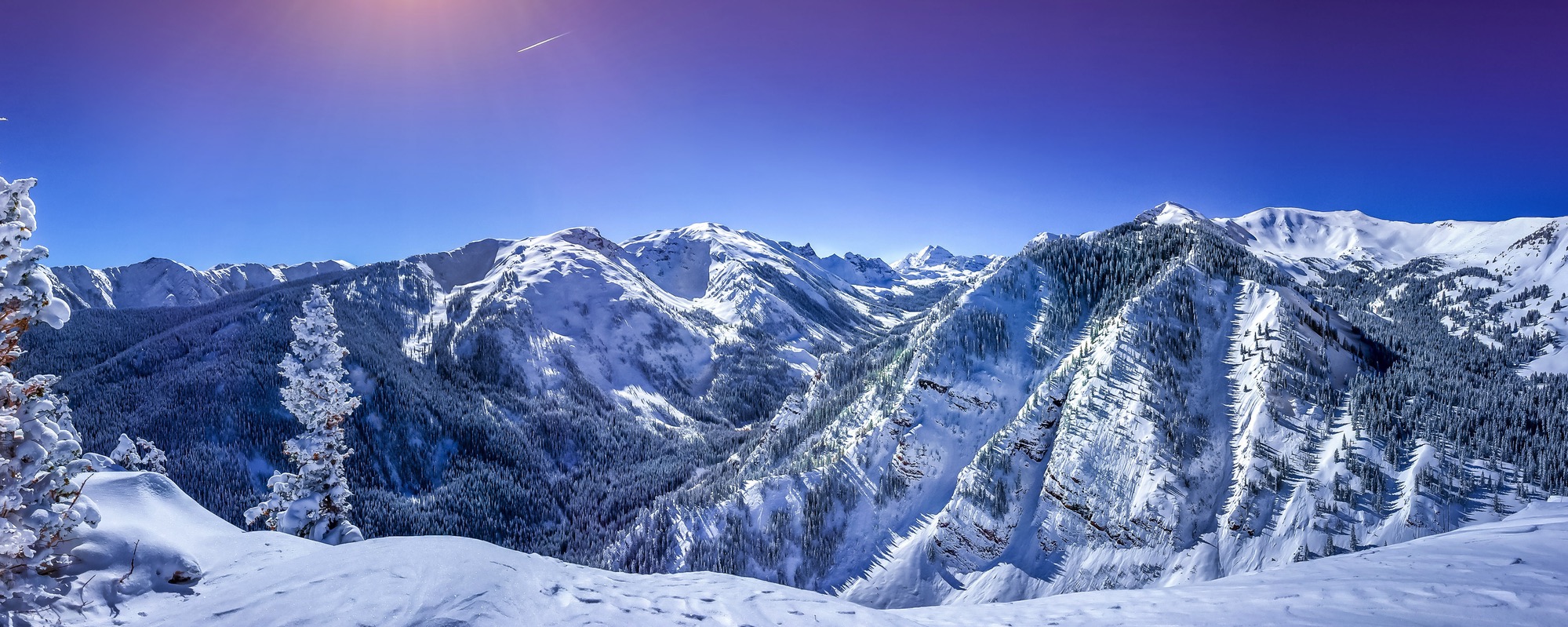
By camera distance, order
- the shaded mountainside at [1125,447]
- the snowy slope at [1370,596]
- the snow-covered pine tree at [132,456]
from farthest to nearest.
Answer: the shaded mountainside at [1125,447]
the snow-covered pine tree at [132,456]
the snowy slope at [1370,596]

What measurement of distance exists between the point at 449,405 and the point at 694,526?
8810 centimetres

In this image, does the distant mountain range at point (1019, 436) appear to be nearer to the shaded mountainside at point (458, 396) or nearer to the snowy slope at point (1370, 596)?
the shaded mountainside at point (458, 396)

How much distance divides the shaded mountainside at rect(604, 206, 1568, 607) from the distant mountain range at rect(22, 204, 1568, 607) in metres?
0.22

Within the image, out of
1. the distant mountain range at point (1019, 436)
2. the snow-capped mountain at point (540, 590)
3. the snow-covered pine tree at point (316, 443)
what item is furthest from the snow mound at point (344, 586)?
the distant mountain range at point (1019, 436)

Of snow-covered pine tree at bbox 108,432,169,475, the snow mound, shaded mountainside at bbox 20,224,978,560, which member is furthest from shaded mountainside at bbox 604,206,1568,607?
snow-covered pine tree at bbox 108,432,169,475

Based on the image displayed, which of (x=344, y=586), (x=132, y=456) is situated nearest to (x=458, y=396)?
(x=132, y=456)

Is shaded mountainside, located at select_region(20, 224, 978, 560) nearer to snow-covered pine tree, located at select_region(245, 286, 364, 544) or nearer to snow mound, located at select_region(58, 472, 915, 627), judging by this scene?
snow-covered pine tree, located at select_region(245, 286, 364, 544)

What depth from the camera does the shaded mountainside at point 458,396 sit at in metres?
96.1

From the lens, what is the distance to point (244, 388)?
105 meters

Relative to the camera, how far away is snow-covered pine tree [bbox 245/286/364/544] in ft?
75.0

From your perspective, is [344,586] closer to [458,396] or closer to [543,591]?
[543,591]

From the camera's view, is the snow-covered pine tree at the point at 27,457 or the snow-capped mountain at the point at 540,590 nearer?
the snow-covered pine tree at the point at 27,457

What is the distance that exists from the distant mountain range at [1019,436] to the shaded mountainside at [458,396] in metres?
0.81

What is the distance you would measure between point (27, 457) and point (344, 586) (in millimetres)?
4830
